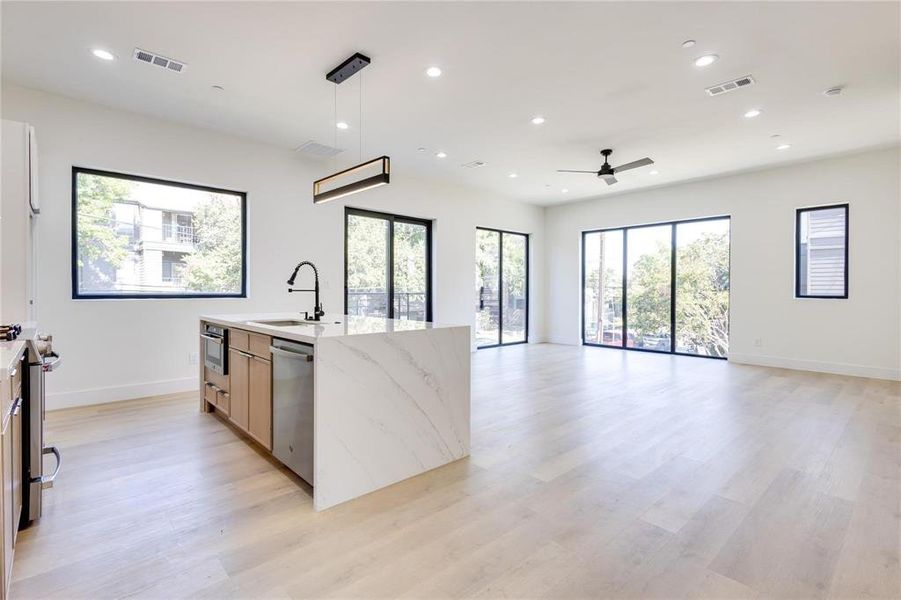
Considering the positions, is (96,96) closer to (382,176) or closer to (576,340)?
(382,176)

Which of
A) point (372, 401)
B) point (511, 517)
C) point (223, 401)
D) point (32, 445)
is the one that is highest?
point (372, 401)

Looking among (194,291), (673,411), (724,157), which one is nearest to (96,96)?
(194,291)

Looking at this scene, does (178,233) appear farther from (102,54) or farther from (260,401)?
(260,401)

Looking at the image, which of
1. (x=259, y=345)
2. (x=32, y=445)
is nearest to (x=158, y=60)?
(x=259, y=345)

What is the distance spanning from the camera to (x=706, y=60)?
334 centimetres

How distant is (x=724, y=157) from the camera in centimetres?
589

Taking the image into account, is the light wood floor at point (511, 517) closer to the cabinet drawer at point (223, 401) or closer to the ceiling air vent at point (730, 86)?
the cabinet drawer at point (223, 401)

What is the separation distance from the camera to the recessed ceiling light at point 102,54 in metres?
3.25

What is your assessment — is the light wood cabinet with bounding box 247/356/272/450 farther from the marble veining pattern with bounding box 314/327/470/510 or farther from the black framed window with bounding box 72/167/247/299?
the black framed window with bounding box 72/167/247/299

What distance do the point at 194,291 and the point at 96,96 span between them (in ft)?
6.83

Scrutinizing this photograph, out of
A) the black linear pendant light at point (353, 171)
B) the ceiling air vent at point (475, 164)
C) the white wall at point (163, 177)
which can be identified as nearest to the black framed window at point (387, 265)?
the white wall at point (163, 177)

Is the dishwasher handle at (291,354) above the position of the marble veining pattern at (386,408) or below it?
above

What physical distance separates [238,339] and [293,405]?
1.04 meters

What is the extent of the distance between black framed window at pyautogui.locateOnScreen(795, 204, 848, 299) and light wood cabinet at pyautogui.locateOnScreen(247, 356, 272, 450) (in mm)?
7198
